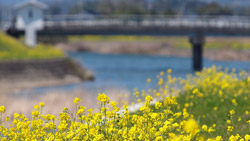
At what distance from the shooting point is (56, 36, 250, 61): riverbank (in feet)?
359

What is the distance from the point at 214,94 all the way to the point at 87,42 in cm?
12233

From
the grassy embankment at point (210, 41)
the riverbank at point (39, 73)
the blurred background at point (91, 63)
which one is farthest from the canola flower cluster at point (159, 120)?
the grassy embankment at point (210, 41)

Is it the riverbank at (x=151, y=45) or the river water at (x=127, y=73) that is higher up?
the riverbank at (x=151, y=45)

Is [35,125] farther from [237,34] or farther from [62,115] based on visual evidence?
[237,34]

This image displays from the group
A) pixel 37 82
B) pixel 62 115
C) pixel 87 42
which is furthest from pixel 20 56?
pixel 87 42

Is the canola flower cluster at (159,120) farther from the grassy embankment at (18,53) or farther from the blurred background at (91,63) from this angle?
the grassy embankment at (18,53)

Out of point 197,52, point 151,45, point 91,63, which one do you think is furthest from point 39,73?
point 151,45

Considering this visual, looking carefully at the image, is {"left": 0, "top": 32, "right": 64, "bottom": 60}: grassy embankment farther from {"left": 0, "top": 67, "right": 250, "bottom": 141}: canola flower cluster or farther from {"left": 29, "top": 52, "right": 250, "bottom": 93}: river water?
{"left": 0, "top": 67, "right": 250, "bottom": 141}: canola flower cluster

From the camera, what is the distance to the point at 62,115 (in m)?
7.57

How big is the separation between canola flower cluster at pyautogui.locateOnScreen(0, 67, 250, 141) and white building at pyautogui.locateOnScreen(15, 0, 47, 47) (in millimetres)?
51910

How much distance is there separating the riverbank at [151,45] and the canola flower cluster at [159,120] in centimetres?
8142

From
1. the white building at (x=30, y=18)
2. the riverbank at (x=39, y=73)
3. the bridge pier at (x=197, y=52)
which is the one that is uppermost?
the white building at (x=30, y=18)

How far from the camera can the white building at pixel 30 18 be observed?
6750cm

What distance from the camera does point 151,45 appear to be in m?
123
